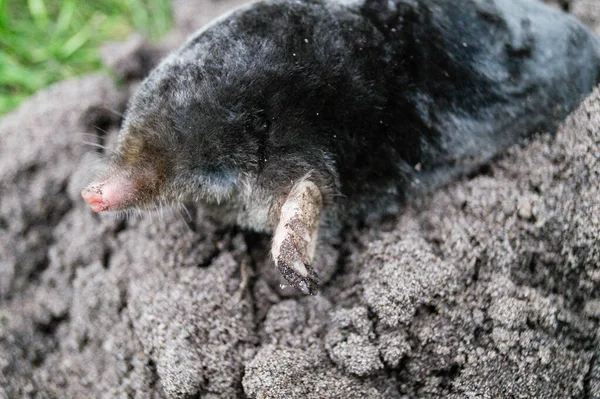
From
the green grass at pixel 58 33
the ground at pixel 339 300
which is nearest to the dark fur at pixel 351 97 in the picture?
the ground at pixel 339 300

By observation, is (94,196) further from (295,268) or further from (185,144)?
→ (295,268)

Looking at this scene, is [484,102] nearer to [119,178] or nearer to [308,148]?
[308,148]

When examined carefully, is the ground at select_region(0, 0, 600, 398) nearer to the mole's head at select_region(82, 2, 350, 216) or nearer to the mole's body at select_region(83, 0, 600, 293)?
the mole's body at select_region(83, 0, 600, 293)

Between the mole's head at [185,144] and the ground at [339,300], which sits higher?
the mole's head at [185,144]

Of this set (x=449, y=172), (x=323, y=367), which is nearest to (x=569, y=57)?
(x=449, y=172)

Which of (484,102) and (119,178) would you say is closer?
(119,178)

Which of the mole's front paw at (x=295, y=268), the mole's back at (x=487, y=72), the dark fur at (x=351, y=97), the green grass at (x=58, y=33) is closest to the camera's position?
the mole's front paw at (x=295, y=268)

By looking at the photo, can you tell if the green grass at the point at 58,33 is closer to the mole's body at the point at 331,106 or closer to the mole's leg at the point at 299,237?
the mole's body at the point at 331,106
